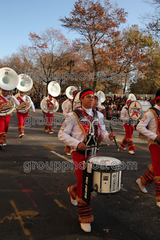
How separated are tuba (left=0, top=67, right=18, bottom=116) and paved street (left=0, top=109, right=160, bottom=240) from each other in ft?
7.01

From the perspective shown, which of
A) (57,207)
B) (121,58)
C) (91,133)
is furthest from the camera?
(121,58)

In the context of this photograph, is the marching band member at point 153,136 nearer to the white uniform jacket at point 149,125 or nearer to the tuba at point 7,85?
the white uniform jacket at point 149,125

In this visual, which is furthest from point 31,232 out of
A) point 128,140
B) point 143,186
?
point 128,140

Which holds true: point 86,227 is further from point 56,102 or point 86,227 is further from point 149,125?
point 56,102

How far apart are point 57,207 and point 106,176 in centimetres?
138

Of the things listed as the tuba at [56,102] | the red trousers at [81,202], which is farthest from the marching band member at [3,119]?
the red trousers at [81,202]

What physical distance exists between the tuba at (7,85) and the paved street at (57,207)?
84.1 inches

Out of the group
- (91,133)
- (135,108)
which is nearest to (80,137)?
(91,133)

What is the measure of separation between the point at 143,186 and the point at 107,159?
6.00 feet

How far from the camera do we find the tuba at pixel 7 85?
7445 millimetres

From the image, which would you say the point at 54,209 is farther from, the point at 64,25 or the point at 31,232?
the point at 64,25

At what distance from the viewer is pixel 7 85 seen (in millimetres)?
7816

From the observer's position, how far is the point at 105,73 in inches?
941

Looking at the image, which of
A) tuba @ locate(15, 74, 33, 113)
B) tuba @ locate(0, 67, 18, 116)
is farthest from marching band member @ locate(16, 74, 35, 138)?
tuba @ locate(0, 67, 18, 116)
